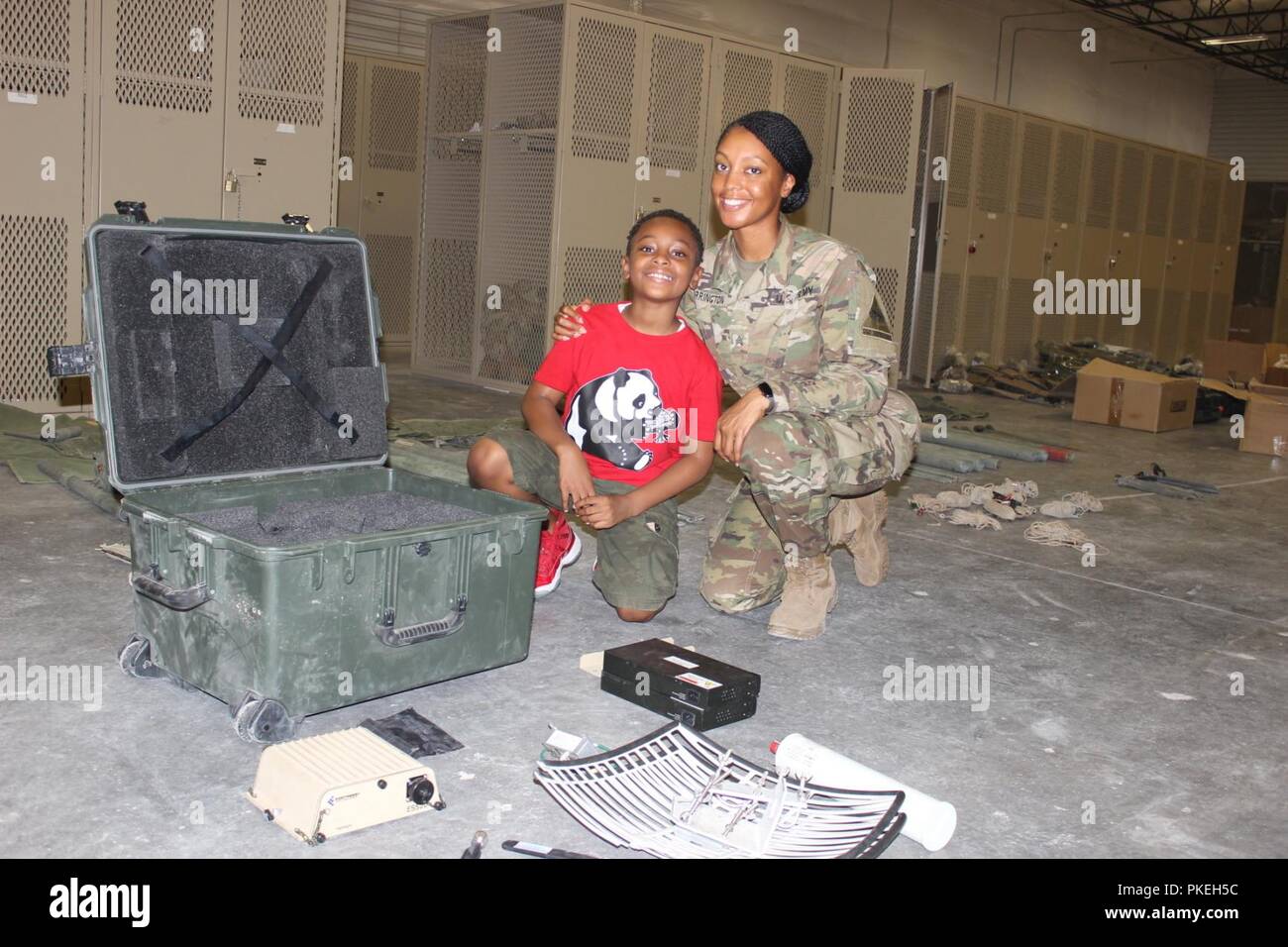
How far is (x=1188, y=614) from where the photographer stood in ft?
10.7

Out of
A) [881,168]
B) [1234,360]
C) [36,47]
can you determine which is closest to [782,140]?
[36,47]

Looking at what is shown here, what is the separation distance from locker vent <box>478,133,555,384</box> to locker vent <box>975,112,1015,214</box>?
463 centimetres

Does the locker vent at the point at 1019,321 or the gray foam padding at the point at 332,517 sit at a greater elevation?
the locker vent at the point at 1019,321

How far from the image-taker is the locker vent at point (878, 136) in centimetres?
838

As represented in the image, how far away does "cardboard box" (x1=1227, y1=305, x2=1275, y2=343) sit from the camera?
17234 mm

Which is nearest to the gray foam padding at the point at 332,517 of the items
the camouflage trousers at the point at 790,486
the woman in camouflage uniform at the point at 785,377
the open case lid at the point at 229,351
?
the open case lid at the point at 229,351

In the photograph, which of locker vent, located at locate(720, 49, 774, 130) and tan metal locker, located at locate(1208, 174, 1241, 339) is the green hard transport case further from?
tan metal locker, located at locate(1208, 174, 1241, 339)

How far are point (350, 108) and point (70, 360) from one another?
275 inches

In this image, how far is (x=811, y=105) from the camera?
26.8ft

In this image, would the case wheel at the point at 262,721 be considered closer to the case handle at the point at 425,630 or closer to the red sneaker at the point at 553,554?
the case handle at the point at 425,630

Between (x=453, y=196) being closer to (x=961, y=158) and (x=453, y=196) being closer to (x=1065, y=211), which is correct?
(x=961, y=158)

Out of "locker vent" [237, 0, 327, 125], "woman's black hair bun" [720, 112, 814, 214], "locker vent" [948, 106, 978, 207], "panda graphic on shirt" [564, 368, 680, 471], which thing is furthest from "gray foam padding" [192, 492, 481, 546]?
"locker vent" [948, 106, 978, 207]

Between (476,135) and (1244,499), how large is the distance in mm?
4789

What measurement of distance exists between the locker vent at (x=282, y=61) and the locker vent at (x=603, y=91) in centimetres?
162
